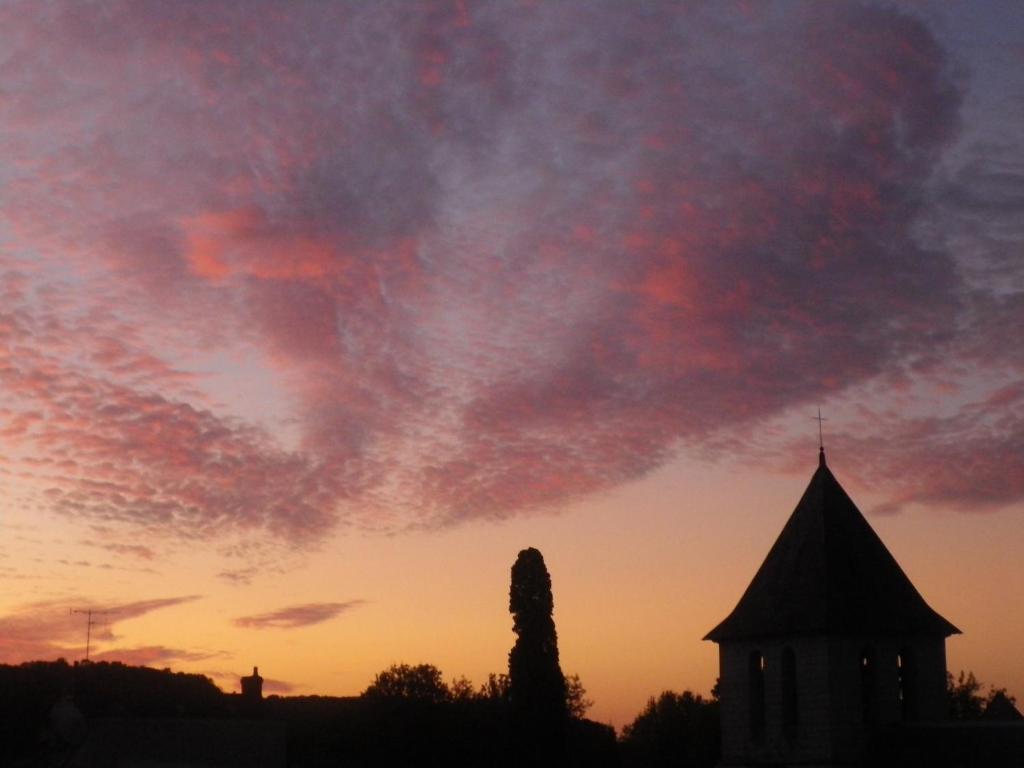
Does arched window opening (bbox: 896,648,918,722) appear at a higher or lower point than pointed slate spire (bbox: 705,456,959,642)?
lower

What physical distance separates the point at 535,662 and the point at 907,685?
26732mm

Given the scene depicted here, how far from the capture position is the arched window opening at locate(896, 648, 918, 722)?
163 ft

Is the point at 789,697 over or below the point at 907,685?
below

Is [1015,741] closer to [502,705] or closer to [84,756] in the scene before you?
[84,756]

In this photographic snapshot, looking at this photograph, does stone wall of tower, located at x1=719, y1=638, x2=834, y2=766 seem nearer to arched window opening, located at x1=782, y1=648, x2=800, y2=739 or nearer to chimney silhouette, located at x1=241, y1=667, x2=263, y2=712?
arched window opening, located at x1=782, y1=648, x2=800, y2=739

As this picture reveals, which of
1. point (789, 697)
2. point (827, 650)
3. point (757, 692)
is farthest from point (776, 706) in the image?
point (827, 650)

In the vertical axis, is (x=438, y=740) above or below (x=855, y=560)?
below

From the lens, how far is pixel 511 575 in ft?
250

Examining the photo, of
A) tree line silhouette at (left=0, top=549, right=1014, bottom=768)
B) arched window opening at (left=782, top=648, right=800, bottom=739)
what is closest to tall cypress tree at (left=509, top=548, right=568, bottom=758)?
tree line silhouette at (left=0, top=549, right=1014, bottom=768)

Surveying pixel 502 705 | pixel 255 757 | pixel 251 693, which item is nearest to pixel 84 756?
pixel 255 757

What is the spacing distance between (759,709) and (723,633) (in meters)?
3.21

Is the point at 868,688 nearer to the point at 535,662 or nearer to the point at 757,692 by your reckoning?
the point at 757,692

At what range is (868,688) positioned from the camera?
1949 inches

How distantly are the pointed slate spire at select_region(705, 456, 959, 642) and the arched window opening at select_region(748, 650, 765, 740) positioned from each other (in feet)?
2.99
